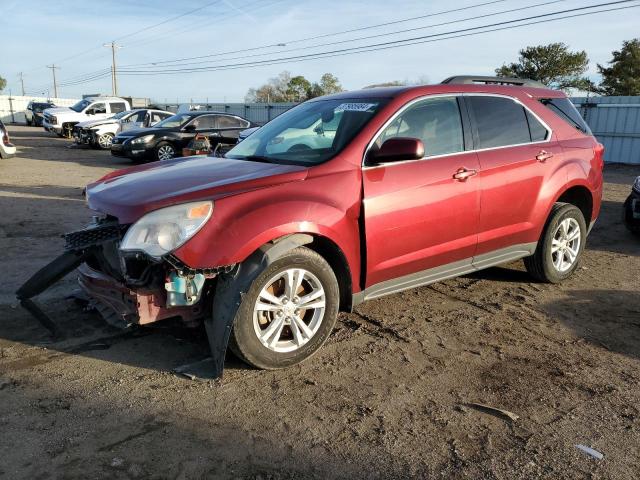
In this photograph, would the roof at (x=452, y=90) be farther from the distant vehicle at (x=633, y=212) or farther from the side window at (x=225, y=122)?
the side window at (x=225, y=122)

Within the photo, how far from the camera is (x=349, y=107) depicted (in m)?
4.18

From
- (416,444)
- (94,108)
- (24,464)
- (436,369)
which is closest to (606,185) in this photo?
(436,369)

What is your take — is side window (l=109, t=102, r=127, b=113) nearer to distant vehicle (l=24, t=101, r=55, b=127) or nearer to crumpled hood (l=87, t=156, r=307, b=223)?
distant vehicle (l=24, t=101, r=55, b=127)

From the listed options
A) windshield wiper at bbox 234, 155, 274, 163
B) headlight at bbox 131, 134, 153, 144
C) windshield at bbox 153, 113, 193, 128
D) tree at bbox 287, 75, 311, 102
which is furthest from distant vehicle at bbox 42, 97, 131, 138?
tree at bbox 287, 75, 311, 102

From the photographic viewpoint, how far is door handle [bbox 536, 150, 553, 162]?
471cm

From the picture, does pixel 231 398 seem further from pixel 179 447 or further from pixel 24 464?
pixel 24 464

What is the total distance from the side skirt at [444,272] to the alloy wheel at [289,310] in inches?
14.8

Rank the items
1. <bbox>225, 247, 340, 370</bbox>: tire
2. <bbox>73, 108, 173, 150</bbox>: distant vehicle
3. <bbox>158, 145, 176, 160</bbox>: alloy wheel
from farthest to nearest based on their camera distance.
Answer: <bbox>73, 108, 173, 150</bbox>: distant vehicle < <bbox>158, 145, 176, 160</bbox>: alloy wheel < <bbox>225, 247, 340, 370</bbox>: tire

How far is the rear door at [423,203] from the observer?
374 centimetres

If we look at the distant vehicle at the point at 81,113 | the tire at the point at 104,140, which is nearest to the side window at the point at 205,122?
the tire at the point at 104,140

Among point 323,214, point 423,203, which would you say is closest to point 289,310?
point 323,214

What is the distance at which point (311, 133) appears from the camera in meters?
4.23

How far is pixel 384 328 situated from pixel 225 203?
1705mm

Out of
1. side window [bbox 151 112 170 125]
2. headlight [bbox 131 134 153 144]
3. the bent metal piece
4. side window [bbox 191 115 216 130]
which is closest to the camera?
the bent metal piece
